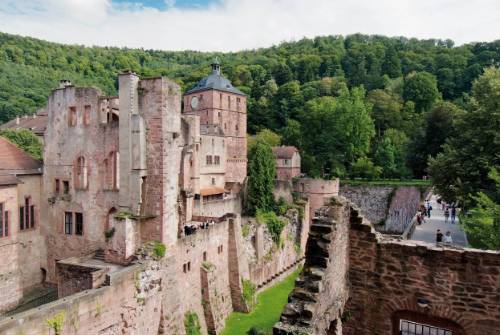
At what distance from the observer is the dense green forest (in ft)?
161

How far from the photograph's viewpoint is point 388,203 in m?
41.2

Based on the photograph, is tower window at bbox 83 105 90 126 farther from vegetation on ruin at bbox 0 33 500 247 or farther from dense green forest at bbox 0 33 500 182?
dense green forest at bbox 0 33 500 182

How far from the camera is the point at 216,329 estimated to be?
1967 cm

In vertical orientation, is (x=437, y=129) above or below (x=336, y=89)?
below

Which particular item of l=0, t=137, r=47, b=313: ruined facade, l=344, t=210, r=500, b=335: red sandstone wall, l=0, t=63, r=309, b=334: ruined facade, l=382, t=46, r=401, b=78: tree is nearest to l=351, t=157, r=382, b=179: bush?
l=0, t=63, r=309, b=334: ruined facade

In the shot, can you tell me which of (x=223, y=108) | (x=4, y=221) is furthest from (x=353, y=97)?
(x=4, y=221)

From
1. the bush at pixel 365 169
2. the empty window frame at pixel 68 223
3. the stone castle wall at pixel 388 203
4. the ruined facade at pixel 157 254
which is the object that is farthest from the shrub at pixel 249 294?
the bush at pixel 365 169

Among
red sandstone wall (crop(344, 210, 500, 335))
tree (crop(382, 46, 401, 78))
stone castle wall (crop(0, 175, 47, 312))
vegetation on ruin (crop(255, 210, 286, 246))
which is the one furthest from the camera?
tree (crop(382, 46, 401, 78))

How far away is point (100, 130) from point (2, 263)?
7.71 m

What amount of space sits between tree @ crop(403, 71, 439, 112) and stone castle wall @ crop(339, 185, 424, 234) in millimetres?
29403

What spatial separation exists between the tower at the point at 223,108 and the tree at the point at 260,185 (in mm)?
15820

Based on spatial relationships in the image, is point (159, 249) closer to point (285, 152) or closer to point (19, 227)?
point (19, 227)

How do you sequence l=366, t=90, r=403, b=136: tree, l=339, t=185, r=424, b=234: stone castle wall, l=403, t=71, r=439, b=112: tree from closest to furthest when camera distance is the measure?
1. l=339, t=185, r=424, b=234: stone castle wall
2. l=366, t=90, r=403, b=136: tree
3. l=403, t=71, r=439, b=112: tree

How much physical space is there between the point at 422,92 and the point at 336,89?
1558 cm
